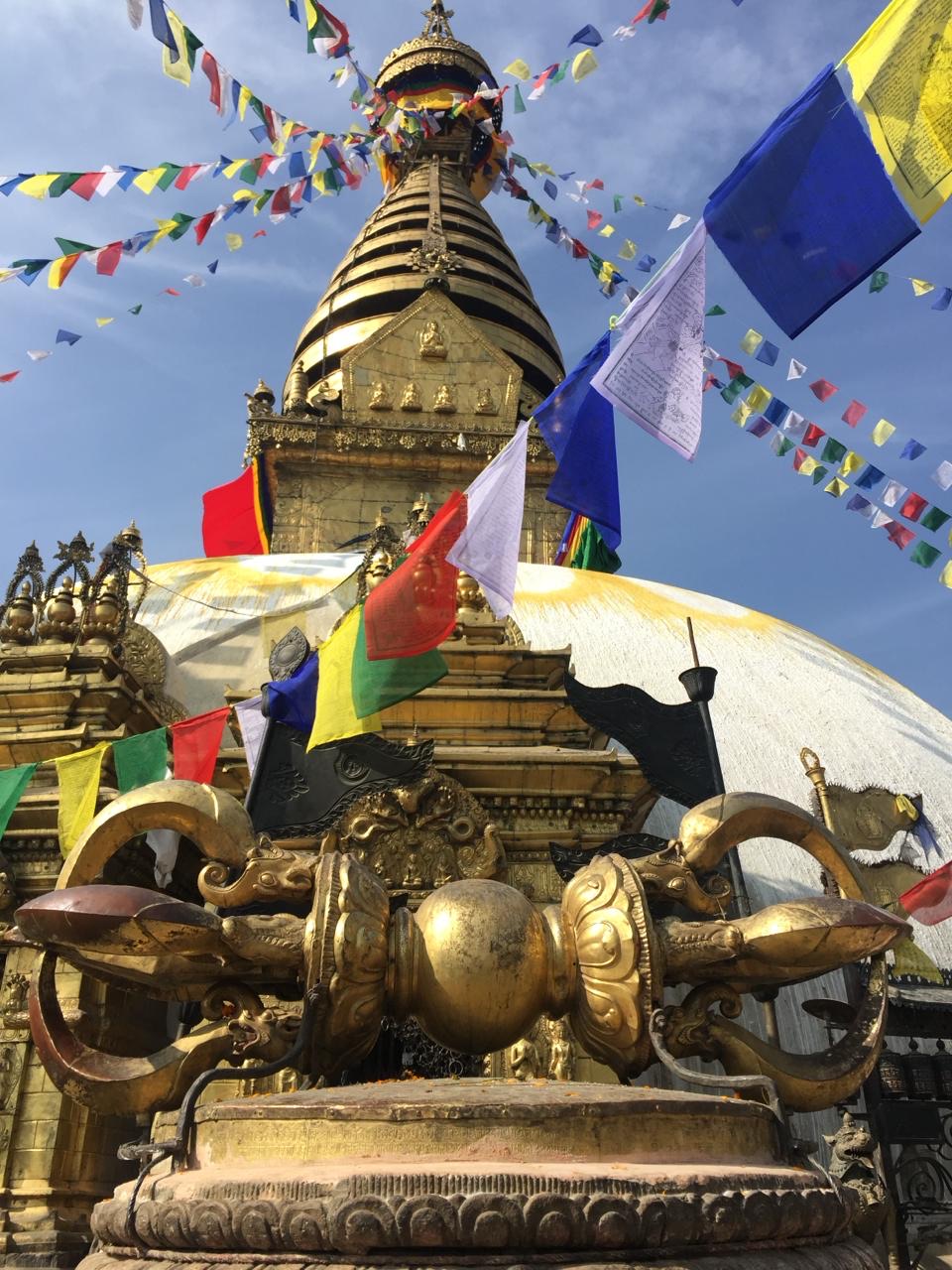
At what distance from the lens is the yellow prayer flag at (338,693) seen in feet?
19.6

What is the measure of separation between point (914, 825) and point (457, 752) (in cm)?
444

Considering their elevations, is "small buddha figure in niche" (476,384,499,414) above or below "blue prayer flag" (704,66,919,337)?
above

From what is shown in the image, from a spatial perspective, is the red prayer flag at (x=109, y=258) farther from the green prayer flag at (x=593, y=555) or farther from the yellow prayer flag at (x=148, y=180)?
the green prayer flag at (x=593, y=555)

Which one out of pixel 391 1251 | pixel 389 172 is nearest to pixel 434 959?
pixel 391 1251

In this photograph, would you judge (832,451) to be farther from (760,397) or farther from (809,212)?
(809,212)

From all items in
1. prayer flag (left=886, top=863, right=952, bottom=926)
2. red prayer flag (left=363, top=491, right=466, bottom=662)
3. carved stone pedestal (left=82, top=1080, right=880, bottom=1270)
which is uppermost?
red prayer flag (left=363, top=491, right=466, bottom=662)

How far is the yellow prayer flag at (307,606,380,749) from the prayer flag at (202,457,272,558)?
1163 centimetres

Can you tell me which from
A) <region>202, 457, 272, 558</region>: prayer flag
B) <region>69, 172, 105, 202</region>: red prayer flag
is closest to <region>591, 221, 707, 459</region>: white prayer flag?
<region>69, 172, 105, 202</region>: red prayer flag

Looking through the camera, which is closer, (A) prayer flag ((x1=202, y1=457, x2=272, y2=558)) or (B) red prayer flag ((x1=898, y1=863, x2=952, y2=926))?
(B) red prayer flag ((x1=898, y1=863, x2=952, y2=926))

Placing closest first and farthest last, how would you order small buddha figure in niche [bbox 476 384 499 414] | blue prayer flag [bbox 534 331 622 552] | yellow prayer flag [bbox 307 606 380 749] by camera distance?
blue prayer flag [bbox 534 331 622 552] < yellow prayer flag [bbox 307 606 380 749] < small buddha figure in niche [bbox 476 384 499 414]

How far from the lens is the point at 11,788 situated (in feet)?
21.1

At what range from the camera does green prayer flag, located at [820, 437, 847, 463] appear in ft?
26.1

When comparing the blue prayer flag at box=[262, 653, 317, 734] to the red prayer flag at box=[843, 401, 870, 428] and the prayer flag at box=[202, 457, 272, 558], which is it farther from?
the prayer flag at box=[202, 457, 272, 558]

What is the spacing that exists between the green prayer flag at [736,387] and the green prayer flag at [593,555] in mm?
5853
